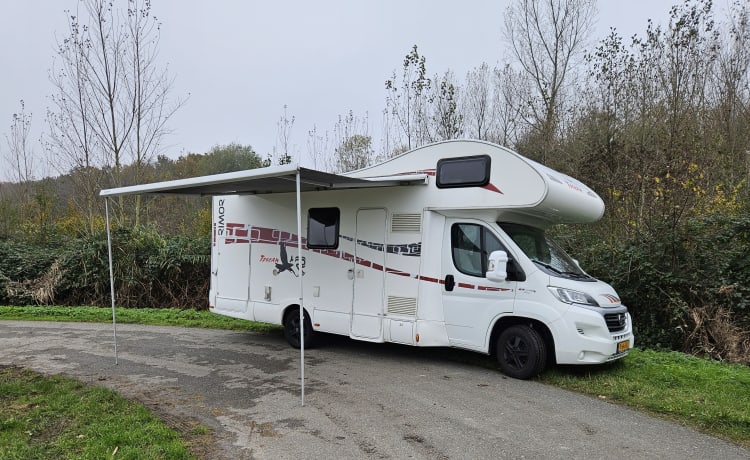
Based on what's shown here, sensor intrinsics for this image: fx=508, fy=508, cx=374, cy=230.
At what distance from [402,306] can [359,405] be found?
6.43 feet

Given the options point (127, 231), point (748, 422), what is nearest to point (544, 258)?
point (748, 422)

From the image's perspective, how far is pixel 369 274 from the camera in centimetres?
734

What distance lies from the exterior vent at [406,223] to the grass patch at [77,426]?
12.7 feet

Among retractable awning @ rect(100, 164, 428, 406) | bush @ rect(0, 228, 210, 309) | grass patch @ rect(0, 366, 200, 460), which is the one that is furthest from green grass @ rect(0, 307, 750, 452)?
bush @ rect(0, 228, 210, 309)

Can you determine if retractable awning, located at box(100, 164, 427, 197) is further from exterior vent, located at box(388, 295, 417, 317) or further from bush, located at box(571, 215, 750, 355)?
bush, located at box(571, 215, 750, 355)

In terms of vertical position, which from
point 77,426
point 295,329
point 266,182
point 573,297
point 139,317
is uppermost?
point 266,182

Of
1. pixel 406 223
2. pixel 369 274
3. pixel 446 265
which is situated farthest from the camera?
pixel 369 274

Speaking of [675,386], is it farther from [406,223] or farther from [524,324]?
[406,223]

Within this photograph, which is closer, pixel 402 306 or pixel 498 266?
pixel 498 266

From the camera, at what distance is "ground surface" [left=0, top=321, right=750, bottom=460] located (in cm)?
423

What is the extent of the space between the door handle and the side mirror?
2.16ft

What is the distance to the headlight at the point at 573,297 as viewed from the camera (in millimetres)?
5992

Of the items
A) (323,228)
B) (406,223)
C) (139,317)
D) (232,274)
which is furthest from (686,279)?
(139,317)

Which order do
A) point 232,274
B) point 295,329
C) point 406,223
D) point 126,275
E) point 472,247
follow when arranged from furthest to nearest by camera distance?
1. point 126,275
2. point 232,274
3. point 295,329
4. point 406,223
5. point 472,247
